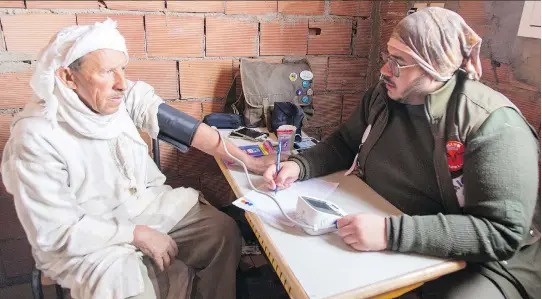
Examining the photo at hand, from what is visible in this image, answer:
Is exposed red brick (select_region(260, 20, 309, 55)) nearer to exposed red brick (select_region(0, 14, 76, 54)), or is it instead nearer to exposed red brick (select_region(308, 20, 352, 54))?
exposed red brick (select_region(308, 20, 352, 54))

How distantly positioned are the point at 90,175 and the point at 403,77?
3.59 ft

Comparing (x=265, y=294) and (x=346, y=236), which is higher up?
(x=346, y=236)

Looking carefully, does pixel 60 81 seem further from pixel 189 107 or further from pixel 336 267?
pixel 336 267

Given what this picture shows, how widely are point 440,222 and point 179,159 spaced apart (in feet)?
4.89

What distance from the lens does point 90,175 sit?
138 cm

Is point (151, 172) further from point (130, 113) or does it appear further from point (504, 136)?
point (504, 136)

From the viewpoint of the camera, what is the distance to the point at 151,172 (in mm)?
1697

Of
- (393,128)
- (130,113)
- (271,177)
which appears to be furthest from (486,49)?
(130,113)

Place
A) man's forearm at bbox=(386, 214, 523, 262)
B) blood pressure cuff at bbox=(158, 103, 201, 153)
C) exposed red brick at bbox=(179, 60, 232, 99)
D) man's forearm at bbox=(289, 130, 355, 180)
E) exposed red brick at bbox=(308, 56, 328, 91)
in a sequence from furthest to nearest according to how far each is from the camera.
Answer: exposed red brick at bbox=(308, 56, 328, 91) → exposed red brick at bbox=(179, 60, 232, 99) → blood pressure cuff at bbox=(158, 103, 201, 153) → man's forearm at bbox=(289, 130, 355, 180) → man's forearm at bbox=(386, 214, 523, 262)

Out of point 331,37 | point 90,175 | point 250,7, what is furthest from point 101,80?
point 331,37

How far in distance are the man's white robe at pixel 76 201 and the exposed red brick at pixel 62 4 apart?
691 mm

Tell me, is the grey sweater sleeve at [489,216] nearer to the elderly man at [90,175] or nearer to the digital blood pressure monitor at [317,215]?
the digital blood pressure monitor at [317,215]

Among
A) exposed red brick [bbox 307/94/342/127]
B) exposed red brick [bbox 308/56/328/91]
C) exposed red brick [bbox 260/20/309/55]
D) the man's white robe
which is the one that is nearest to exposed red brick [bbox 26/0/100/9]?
the man's white robe

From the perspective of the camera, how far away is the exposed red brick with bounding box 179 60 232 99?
207 cm
